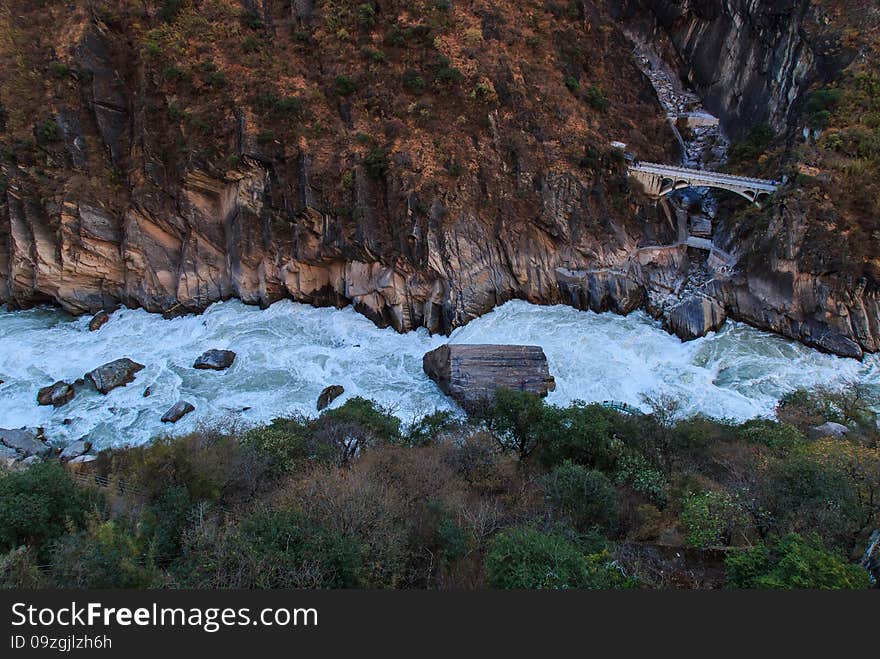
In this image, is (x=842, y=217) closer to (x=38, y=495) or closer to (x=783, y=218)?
(x=783, y=218)

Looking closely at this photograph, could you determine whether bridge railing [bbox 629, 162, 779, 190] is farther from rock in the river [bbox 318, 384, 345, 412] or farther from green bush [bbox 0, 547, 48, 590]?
green bush [bbox 0, 547, 48, 590]

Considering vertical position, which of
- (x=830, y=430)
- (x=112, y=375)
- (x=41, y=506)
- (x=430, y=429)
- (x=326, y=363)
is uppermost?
(x=41, y=506)

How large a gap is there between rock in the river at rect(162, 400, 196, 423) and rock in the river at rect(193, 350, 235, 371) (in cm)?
277

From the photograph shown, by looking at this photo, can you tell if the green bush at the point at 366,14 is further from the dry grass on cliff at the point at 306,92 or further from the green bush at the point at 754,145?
the green bush at the point at 754,145

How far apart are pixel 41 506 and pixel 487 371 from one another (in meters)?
15.6

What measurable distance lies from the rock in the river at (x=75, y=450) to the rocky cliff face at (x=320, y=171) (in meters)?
10.7

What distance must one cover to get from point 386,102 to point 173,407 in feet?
63.0

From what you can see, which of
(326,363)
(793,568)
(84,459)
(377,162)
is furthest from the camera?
(377,162)

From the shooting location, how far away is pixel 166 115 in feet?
91.2

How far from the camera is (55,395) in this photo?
21.6m

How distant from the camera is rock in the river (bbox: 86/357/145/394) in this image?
22312 millimetres

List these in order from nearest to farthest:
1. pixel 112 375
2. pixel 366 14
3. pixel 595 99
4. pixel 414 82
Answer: pixel 112 375, pixel 414 82, pixel 366 14, pixel 595 99

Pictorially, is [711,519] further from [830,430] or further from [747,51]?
[747,51]

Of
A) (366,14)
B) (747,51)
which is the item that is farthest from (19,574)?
(747,51)
